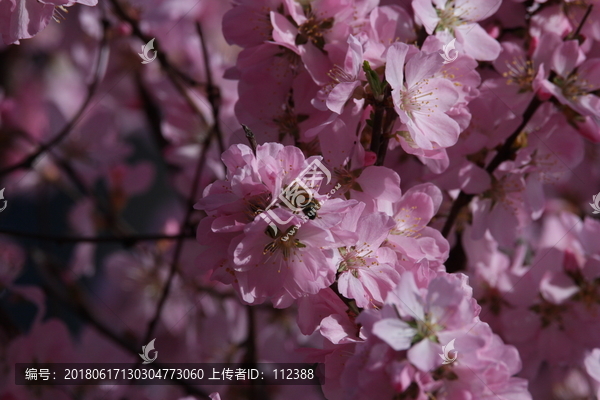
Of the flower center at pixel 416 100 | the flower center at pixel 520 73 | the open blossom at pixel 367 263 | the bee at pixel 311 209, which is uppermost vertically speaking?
the flower center at pixel 416 100

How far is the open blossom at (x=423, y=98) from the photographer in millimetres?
608

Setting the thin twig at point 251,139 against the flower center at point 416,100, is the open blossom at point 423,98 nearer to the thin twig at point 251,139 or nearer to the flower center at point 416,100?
the flower center at point 416,100

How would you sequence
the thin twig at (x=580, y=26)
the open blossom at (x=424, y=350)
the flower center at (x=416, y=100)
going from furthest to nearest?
the thin twig at (x=580, y=26)
the flower center at (x=416, y=100)
the open blossom at (x=424, y=350)

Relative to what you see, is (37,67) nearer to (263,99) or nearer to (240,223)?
(263,99)

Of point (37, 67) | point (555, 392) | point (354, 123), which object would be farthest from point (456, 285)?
point (37, 67)

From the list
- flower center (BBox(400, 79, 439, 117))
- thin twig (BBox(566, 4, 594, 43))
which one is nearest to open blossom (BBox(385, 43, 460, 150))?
flower center (BBox(400, 79, 439, 117))

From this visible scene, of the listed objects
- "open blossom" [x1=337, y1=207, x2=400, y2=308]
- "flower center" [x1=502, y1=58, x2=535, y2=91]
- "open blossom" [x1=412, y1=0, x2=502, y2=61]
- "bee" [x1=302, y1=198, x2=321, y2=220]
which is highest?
"open blossom" [x1=412, y1=0, x2=502, y2=61]

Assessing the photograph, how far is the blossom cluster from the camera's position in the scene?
0.56 meters

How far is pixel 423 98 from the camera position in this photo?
67 centimetres

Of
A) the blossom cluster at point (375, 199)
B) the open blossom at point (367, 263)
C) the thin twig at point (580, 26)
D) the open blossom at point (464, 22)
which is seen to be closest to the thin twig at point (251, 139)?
the blossom cluster at point (375, 199)

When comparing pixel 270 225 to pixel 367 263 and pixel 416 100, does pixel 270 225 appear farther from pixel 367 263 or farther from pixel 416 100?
pixel 416 100

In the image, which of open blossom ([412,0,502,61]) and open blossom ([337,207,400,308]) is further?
open blossom ([412,0,502,61])

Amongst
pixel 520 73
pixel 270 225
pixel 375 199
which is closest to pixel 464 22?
pixel 520 73

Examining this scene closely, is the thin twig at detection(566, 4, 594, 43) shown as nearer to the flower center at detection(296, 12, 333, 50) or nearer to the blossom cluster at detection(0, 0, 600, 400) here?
the blossom cluster at detection(0, 0, 600, 400)
